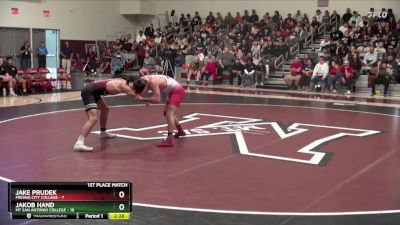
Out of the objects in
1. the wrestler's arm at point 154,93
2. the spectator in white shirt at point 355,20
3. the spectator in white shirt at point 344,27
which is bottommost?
the wrestler's arm at point 154,93

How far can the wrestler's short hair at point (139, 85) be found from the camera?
6906 mm

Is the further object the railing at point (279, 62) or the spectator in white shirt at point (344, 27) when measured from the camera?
the spectator in white shirt at point (344, 27)

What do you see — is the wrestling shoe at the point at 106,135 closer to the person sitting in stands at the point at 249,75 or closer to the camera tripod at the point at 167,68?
the person sitting in stands at the point at 249,75

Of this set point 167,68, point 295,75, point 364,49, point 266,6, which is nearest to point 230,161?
point 295,75

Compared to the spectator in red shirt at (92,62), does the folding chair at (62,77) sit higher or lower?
lower

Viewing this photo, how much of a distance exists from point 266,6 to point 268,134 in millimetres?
17222

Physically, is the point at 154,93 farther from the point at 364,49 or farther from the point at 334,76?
the point at 364,49

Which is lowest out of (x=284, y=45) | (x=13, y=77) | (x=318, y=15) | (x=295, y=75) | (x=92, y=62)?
(x=13, y=77)

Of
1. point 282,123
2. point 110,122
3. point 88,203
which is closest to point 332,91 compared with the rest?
point 282,123

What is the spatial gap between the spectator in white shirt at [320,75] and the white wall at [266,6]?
250 inches

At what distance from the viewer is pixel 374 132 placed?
8.98 m

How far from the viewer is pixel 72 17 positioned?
25484mm

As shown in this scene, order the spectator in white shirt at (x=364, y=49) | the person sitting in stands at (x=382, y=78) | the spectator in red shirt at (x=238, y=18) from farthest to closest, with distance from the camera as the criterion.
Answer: the spectator in red shirt at (x=238, y=18)
the spectator in white shirt at (x=364, y=49)
the person sitting in stands at (x=382, y=78)

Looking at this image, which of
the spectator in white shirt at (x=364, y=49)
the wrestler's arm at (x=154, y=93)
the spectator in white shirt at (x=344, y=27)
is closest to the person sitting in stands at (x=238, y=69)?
the spectator in white shirt at (x=364, y=49)
